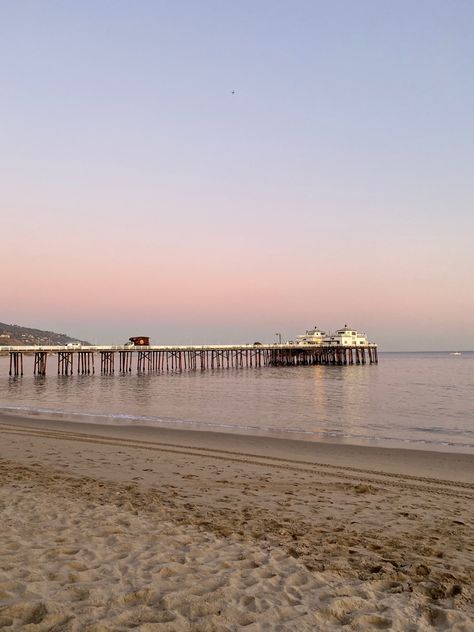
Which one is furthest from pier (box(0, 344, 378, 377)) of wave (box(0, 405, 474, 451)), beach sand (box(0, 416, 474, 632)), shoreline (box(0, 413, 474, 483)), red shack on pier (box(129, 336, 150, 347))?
beach sand (box(0, 416, 474, 632))

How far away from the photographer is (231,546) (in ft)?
20.1

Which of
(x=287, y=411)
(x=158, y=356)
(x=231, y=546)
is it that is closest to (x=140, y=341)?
(x=158, y=356)

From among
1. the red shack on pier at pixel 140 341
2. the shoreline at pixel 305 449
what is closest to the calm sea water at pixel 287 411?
the shoreline at pixel 305 449

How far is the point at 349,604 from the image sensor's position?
461 cm

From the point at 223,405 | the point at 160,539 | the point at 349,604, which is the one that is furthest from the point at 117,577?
the point at 223,405

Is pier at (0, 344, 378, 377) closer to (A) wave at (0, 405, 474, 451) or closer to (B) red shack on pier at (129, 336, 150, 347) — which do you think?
(B) red shack on pier at (129, 336, 150, 347)

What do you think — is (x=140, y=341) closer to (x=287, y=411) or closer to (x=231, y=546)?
(x=287, y=411)

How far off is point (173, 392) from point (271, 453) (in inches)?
1025

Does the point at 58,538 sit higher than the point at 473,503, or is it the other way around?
the point at 58,538

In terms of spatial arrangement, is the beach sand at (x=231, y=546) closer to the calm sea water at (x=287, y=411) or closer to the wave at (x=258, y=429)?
the wave at (x=258, y=429)

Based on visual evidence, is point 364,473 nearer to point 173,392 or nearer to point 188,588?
point 188,588

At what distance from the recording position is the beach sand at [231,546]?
438 cm

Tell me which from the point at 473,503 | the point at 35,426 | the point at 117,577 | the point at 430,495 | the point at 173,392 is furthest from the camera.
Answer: the point at 173,392

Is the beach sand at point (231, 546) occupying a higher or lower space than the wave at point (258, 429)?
higher
